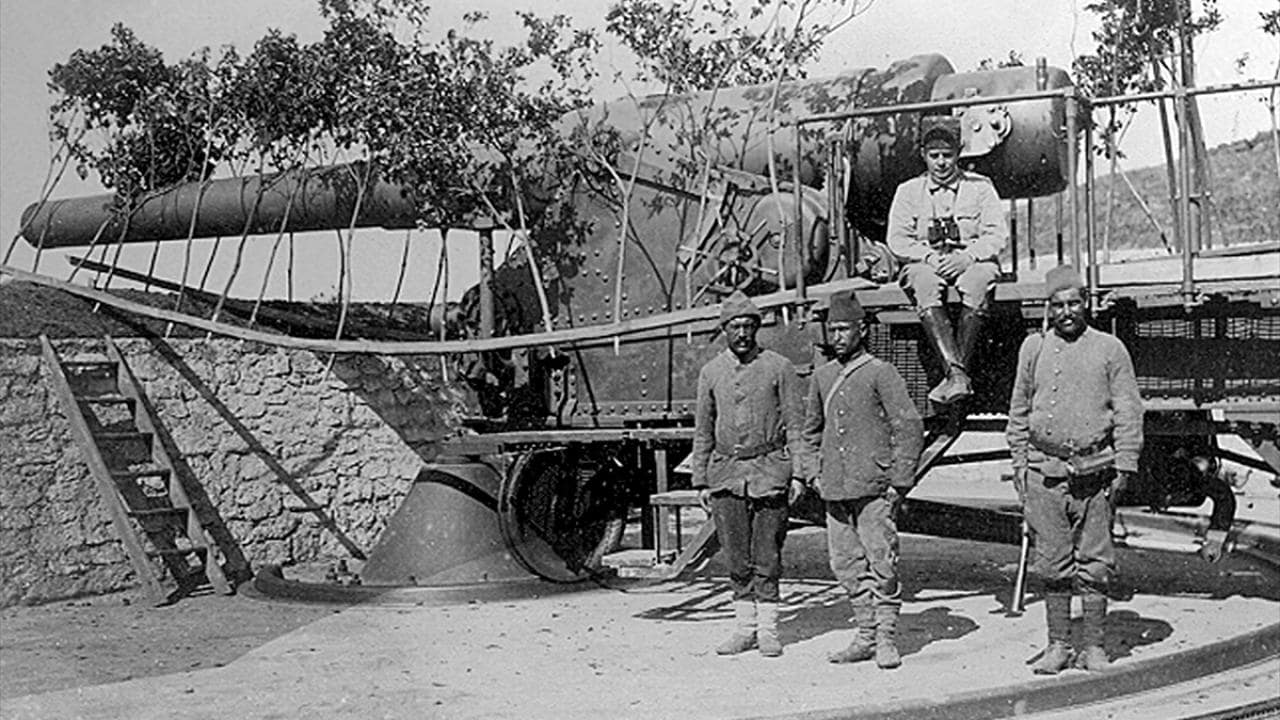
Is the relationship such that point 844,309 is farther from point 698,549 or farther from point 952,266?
point 698,549

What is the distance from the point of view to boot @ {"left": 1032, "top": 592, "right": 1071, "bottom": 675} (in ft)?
24.4

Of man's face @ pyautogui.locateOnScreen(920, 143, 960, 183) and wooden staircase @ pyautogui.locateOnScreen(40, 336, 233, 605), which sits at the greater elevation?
man's face @ pyautogui.locateOnScreen(920, 143, 960, 183)

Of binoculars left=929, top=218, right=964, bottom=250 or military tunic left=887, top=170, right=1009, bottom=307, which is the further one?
binoculars left=929, top=218, right=964, bottom=250

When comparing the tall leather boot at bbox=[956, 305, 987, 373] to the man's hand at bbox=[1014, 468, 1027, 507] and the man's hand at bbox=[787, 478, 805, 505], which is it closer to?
the man's hand at bbox=[1014, 468, 1027, 507]

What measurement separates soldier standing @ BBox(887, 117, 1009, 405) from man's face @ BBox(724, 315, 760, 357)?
955 millimetres

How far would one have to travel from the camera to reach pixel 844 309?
8.20 meters

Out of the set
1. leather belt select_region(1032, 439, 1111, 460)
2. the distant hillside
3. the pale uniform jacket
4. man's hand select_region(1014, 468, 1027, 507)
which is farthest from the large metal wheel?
the distant hillside

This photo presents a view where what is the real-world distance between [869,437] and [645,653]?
5.60 ft

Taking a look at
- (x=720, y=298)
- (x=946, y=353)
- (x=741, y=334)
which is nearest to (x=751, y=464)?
(x=741, y=334)

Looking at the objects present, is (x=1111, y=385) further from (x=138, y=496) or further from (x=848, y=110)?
(x=138, y=496)

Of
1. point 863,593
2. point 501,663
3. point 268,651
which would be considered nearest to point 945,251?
point 863,593

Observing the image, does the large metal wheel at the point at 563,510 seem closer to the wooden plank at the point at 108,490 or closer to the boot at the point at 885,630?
the wooden plank at the point at 108,490

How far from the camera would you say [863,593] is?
793cm

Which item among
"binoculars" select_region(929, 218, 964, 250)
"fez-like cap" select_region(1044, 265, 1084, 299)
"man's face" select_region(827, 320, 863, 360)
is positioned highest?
"binoculars" select_region(929, 218, 964, 250)
